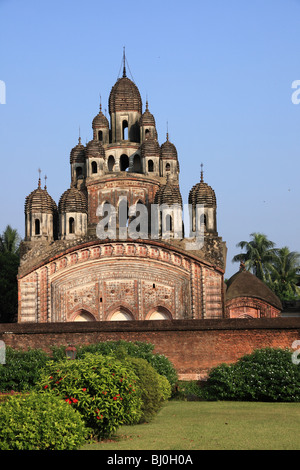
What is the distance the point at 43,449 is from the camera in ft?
29.1

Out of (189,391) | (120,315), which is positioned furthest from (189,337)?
(120,315)

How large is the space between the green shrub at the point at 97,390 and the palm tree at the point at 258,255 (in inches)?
1320

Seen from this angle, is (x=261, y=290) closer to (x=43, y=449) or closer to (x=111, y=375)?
(x=111, y=375)

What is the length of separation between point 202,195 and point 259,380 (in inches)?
458

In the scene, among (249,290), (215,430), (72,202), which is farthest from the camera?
(249,290)

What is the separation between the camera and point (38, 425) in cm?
895

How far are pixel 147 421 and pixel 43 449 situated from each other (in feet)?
14.4

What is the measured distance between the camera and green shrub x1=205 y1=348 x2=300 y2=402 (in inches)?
648

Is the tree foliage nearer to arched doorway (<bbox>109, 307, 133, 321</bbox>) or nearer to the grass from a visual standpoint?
arched doorway (<bbox>109, 307, 133, 321</bbox>)

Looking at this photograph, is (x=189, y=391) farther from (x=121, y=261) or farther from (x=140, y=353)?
(x=121, y=261)

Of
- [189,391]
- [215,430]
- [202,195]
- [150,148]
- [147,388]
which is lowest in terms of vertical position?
[215,430]

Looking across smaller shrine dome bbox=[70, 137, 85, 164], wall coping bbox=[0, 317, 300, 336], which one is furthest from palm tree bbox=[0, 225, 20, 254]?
wall coping bbox=[0, 317, 300, 336]

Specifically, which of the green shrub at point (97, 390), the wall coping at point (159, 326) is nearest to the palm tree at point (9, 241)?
the wall coping at point (159, 326)
